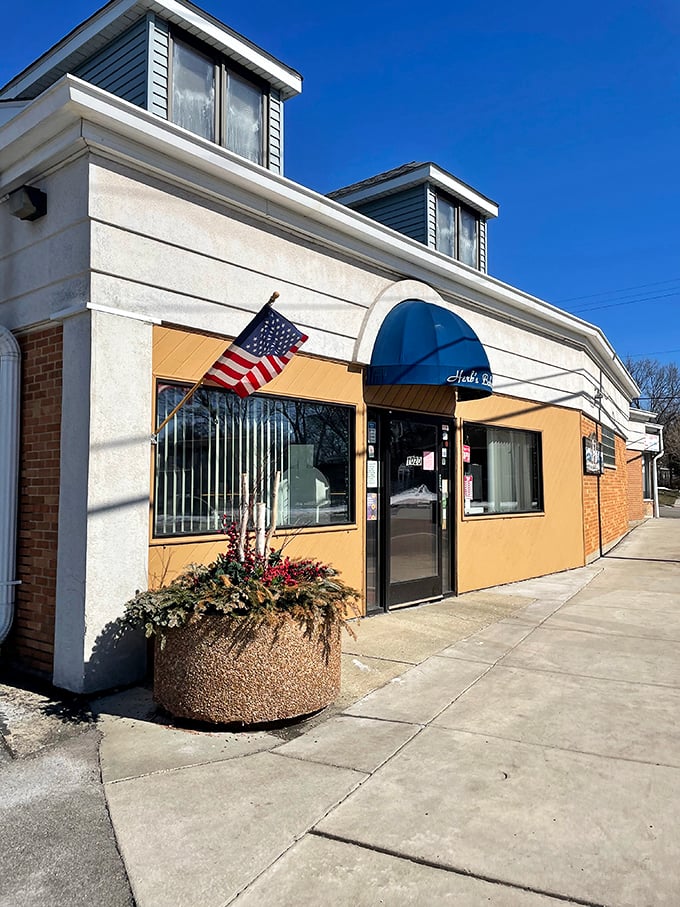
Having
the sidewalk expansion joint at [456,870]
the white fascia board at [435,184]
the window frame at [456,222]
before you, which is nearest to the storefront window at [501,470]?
the window frame at [456,222]

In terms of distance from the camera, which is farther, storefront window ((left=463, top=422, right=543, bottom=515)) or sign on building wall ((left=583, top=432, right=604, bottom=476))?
sign on building wall ((left=583, top=432, right=604, bottom=476))

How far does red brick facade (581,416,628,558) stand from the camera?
13242 mm

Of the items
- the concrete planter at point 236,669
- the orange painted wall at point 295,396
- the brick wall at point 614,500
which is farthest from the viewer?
the brick wall at point 614,500

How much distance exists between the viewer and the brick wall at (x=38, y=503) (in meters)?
5.72

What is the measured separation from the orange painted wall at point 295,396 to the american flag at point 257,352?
55 cm

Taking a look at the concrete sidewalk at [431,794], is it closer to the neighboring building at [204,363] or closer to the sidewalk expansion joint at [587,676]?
the sidewalk expansion joint at [587,676]

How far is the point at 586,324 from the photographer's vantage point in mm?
13141

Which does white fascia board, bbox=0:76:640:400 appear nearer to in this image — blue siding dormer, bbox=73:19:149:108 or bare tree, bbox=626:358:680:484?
blue siding dormer, bbox=73:19:149:108

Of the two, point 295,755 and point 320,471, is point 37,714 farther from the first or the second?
point 320,471

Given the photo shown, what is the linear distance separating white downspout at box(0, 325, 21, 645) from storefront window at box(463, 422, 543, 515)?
5.91 m

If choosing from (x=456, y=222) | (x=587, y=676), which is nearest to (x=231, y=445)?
(x=587, y=676)

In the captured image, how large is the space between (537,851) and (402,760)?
1.13 meters

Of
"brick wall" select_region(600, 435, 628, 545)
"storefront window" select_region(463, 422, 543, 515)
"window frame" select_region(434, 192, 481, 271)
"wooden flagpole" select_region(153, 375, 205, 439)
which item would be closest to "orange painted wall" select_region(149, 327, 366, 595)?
"wooden flagpole" select_region(153, 375, 205, 439)

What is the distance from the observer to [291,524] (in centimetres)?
730
